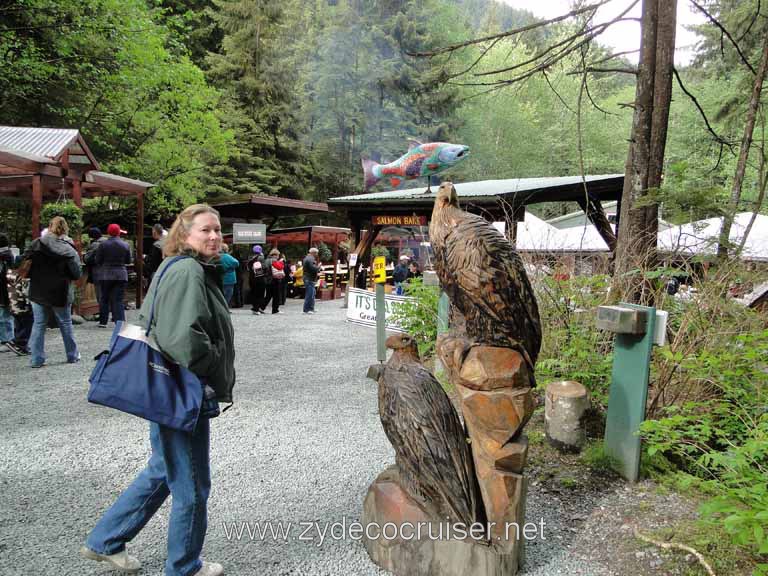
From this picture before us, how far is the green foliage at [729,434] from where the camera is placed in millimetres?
2242

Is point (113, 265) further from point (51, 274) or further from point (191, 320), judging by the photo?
point (191, 320)

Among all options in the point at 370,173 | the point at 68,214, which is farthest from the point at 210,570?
the point at 370,173

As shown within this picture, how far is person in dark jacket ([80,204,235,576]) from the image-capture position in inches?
82.0

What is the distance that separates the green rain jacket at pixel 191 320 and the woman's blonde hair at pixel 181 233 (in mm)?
100

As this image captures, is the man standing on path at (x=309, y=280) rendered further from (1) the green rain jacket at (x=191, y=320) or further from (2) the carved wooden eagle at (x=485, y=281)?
(1) the green rain jacket at (x=191, y=320)

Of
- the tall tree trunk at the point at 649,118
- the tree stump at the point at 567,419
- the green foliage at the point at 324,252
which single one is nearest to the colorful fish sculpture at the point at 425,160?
the tall tree trunk at the point at 649,118

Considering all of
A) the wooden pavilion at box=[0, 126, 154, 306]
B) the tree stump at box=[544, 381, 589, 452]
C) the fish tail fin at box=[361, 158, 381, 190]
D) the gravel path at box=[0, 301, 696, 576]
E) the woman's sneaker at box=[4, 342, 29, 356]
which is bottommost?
the gravel path at box=[0, 301, 696, 576]

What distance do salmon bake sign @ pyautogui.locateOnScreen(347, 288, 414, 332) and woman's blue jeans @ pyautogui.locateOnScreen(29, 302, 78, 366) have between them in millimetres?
3582

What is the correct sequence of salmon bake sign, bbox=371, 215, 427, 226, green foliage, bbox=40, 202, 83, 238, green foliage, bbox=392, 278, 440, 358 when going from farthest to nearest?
1. salmon bake sign, bbox=371, 215, 427, 226
2. green foliage, bbox=40, 202, 83, 238
3. green foliage, bbox=392, 278, 440, 358

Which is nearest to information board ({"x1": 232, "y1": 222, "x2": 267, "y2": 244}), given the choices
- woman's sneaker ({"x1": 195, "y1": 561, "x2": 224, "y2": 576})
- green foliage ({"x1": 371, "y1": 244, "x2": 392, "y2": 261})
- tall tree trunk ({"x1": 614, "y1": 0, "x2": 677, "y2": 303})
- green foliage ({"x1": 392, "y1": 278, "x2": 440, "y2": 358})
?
green foliage ({"x1": 392, "y1": 278, "x2": 440, "y2": 358})

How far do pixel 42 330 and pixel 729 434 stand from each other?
23.1 feet

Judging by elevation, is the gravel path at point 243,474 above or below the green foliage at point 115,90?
below

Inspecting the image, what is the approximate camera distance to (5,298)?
264 inches

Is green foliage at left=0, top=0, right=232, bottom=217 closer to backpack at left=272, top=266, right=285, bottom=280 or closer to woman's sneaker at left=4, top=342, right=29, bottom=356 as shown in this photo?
backpack at left=272, top=266, right=285, bottom=280
